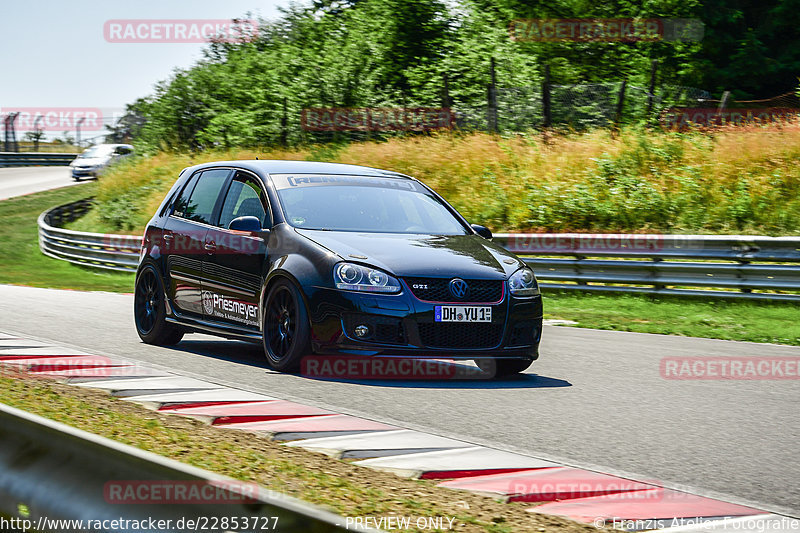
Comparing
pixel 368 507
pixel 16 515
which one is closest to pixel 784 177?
pixel 368 507

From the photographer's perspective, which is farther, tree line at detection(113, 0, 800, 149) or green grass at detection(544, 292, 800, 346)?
tree line at detection(113, 0, 800, 149)

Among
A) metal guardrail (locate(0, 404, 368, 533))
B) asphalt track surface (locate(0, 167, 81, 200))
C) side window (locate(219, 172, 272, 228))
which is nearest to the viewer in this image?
metal guardrail (locate(0, 404, 368, 533))

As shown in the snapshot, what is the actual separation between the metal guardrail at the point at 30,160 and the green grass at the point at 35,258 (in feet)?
50.7

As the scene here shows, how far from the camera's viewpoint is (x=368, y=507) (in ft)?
14.1

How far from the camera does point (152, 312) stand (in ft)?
33.6

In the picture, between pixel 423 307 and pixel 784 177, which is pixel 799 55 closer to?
pixel 784 177

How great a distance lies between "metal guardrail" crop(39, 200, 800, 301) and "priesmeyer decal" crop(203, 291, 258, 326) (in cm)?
797

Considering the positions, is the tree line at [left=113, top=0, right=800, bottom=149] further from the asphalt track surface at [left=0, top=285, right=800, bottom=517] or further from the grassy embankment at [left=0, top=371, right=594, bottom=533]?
the grassy embankment at [left=0, top=371, right=594, bottom=533]

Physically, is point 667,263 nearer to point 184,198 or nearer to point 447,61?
point 184,198

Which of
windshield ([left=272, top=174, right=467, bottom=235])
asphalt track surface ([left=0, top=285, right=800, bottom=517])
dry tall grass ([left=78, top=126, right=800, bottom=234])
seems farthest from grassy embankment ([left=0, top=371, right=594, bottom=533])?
dry tall grass ([left=78, top=126, right=800, bottom=234])

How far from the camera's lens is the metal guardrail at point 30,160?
58688 millimetres

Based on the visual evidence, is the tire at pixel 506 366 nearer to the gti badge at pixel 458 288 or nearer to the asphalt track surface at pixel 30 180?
the gti badge at pixel 458 288

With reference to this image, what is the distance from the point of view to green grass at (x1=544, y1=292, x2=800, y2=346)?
12.2 m

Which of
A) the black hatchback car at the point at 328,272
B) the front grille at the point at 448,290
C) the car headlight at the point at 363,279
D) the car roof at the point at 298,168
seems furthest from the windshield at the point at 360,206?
the front grille at the point at 448,290
